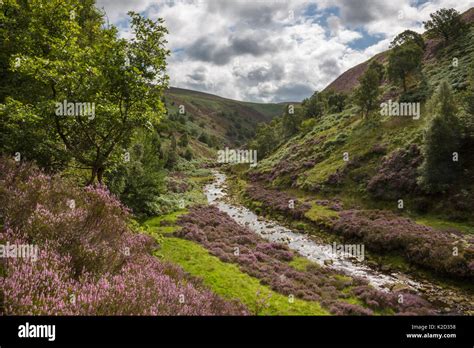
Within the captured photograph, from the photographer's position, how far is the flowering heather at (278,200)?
38.7 meters

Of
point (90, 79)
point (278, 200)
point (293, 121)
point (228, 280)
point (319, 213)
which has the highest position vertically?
point (293, 121)

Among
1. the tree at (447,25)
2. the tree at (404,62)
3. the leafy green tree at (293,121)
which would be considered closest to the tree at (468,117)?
the tree at (404,62)

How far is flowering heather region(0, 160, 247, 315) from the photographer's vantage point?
15.2 feet

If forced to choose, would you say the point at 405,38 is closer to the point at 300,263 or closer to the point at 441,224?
the point at 441,224

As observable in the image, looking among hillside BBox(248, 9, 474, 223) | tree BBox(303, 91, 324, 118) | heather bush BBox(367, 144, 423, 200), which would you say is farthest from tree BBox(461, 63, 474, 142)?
tree BBox(303, 91, 324, 118)

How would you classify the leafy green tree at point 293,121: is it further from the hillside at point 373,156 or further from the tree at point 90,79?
the tree at point 90,79

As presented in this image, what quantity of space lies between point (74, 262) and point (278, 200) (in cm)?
4025

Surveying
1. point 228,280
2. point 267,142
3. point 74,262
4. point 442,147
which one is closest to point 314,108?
point 267,142

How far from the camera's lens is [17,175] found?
8500mm

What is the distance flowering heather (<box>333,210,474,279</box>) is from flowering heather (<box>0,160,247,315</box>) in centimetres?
2009

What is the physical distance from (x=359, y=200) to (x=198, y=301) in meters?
35.9

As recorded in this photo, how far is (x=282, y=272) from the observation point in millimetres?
20391

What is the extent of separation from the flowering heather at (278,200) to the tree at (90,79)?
29880 mm
